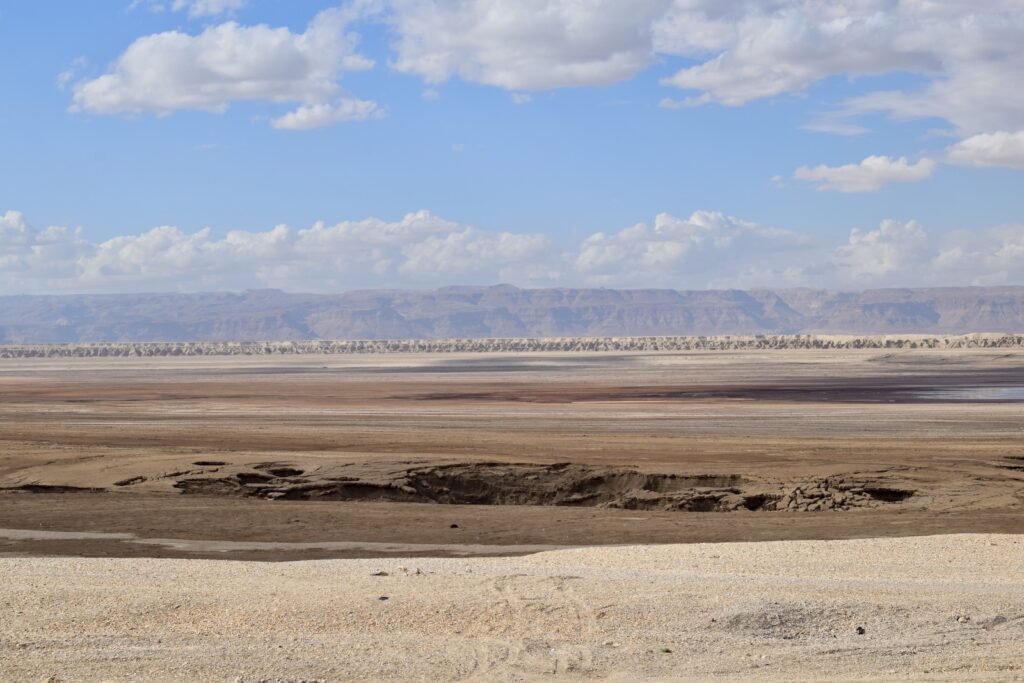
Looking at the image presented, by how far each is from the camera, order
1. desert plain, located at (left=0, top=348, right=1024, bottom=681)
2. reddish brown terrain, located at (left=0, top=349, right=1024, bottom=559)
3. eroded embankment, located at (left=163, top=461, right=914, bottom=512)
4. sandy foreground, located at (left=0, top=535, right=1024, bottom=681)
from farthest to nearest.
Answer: eroded embankment, located at (left=163, top=461, right=914, bottom=512), reddish brown terrain, located at (left=0, top=349, right=1024, bottom=559), desert plain, located at (left=0, top=348, right=1024, bottom=681), sandy foreground, located at (left=0, top=535, right=1024, bottom=681)

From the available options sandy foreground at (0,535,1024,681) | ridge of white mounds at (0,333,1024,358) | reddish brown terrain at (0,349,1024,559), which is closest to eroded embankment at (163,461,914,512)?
reddish brown terrain at (0,349,1024,559)

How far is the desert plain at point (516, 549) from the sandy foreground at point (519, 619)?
33 millimetres

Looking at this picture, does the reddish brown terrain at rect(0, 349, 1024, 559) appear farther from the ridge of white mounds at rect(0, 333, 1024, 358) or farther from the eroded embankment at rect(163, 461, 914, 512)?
the ridge of white mounds at rect(0, 333, 1024, 358)

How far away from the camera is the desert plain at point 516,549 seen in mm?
9891

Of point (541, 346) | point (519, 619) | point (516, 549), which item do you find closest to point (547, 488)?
point (516, 549)

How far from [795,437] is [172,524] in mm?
17917

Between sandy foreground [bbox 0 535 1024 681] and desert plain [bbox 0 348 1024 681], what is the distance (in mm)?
33

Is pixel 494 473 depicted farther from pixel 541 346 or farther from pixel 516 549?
pixel 541 346

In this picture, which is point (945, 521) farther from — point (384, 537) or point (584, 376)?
point (584, 376)

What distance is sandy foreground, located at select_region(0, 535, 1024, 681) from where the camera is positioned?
9.48m

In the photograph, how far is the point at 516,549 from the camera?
612 inches

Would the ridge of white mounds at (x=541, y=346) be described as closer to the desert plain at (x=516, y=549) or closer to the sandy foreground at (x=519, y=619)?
the desert plain at (x=516, y=549)

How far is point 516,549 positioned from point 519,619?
4.71m

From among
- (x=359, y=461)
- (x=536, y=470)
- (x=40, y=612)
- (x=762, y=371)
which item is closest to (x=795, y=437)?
Answer: (x=536, y=470)
